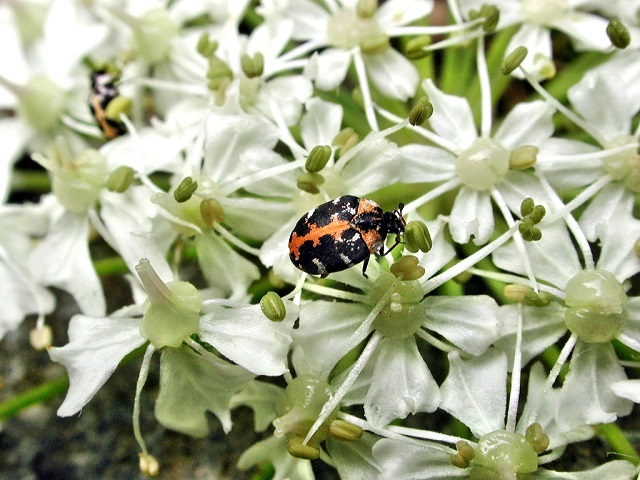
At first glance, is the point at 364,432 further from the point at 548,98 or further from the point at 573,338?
the point at 548,98

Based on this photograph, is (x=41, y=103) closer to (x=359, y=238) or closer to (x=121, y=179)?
(x=121, y=179)

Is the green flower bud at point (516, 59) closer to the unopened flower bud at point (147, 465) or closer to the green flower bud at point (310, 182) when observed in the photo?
the green flower bud at point (310, 182)

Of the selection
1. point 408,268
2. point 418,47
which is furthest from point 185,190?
point 418,47

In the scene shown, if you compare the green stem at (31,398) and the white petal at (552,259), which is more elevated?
the white petal at (552,259)

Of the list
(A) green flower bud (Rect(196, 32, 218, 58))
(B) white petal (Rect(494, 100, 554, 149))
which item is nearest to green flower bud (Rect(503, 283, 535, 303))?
(B) white petal (Rect(494, 100, 554, 149))

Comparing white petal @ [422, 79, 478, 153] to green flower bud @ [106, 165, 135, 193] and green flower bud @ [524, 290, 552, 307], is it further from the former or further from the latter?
green flower bud @ [106, 165, 135, 193]

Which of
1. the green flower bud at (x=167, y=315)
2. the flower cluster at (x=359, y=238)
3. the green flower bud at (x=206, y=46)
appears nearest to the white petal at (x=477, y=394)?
the flower cluster at (x=359, y=238)
